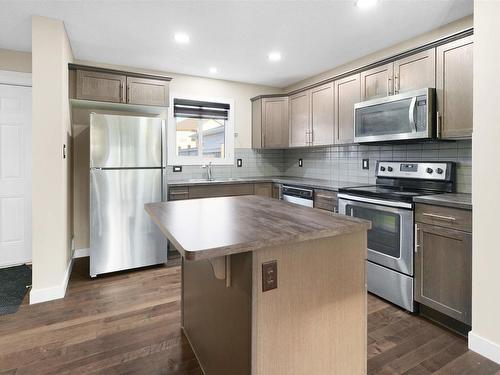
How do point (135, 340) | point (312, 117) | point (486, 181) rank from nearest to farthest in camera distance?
point (486, 181), point (135, 340), point (312, 117)

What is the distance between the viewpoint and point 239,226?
1.30 m

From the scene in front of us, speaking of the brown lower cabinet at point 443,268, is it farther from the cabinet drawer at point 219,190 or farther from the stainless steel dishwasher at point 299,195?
the cabinet drawer at point 219,190

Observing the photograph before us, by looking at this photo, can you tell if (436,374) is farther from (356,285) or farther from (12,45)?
(12,45)

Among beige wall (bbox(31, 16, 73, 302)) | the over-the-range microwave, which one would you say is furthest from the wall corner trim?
the over-the-range microwave

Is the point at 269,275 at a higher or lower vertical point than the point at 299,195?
lower

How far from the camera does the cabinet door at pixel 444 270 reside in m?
Result: 2.02

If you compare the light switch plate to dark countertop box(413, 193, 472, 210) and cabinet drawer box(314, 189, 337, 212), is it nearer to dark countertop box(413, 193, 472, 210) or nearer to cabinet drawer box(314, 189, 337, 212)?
dark countertop box(413, 193, 472, 210)

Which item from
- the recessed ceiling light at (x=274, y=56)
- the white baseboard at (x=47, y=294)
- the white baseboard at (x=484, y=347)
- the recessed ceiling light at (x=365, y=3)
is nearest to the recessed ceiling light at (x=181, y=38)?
the recessed ceiling light at (x=274, y=56)

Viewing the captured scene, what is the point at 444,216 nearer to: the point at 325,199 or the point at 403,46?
the point at 325,199

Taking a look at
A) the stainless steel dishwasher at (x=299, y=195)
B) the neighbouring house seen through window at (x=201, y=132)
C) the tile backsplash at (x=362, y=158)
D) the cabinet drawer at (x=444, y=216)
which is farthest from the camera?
the neighbouring house seen through window at (x=201, y=132)

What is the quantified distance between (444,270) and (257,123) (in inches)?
128

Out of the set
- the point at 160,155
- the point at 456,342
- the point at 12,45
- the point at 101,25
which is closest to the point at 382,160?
the point at 456,342

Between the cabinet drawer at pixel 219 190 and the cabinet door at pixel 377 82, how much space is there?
1845 mm

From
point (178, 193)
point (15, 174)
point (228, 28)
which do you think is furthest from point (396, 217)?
point (15, 174)
